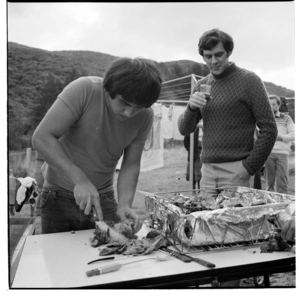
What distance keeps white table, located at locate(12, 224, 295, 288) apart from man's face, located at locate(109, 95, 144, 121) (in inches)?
19.7

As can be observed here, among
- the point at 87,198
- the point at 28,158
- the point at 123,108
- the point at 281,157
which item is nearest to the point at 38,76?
the point at 28,158

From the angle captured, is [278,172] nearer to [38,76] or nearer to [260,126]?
[260,126]

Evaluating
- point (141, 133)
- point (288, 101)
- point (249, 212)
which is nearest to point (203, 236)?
point (249, 212)

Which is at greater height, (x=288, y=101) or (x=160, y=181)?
(x=288, y=101)

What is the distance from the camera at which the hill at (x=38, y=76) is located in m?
1.35

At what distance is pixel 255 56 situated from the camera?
5.60 ft

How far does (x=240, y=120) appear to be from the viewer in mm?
1641

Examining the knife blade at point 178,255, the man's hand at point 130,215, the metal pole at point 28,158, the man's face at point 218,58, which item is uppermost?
the man's face at point 218,58

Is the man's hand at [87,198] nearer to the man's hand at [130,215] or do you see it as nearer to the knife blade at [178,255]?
the man's hand at [130,215]

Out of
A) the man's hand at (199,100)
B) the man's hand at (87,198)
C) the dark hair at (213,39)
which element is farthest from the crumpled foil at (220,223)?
the dark hair at (213,39)

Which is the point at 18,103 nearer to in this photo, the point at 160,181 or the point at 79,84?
the point at 79,84

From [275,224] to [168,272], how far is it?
391mm

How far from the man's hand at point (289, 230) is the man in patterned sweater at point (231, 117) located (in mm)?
521

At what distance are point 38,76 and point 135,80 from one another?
63 cm
